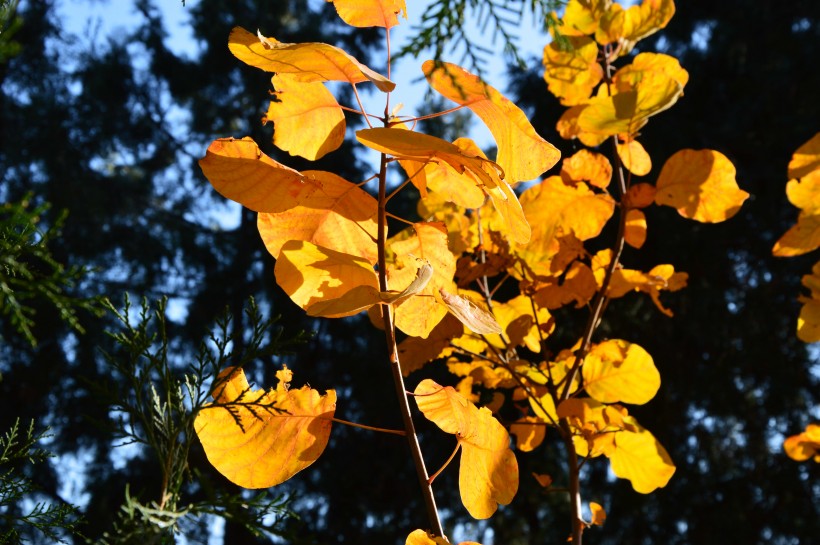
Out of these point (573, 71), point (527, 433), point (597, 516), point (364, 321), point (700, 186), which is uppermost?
point (364, 321)

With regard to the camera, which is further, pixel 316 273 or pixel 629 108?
pixel 629 108

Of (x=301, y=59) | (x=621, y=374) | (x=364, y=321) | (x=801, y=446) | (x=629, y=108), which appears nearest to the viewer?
(x=301, y=59)

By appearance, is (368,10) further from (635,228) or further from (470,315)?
(635,228)

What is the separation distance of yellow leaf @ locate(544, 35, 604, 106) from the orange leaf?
5.2 inches

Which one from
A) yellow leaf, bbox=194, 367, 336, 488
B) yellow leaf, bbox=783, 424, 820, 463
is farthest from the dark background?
yellow leaf, bbox=194, 367, 336, 488

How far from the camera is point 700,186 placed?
0.78 metres

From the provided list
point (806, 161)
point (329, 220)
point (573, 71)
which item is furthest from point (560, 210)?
point (329, 220)

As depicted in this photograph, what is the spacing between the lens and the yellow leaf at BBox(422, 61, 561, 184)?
475 millimetres

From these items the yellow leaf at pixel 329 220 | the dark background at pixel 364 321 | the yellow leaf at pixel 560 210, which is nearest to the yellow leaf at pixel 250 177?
the yellow leaf at pixel 329 220

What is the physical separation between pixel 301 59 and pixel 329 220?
0.13 m

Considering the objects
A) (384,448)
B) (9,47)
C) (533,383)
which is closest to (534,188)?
(533,383)

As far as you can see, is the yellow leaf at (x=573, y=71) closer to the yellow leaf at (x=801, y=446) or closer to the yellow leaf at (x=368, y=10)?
the yellow leaf at (x=368, y=10)

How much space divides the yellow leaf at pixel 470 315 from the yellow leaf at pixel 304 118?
140 millimetres

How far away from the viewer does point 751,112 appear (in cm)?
422
